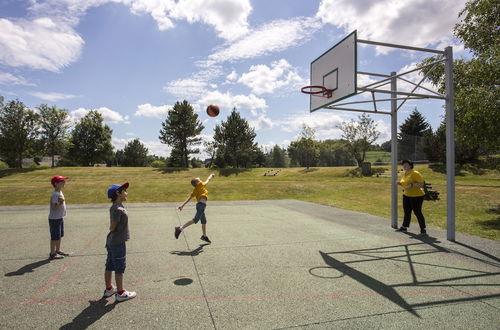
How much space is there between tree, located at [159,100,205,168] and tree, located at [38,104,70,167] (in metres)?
16.6

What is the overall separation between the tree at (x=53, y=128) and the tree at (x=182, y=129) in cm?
1660

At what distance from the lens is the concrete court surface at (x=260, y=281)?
3.92 m

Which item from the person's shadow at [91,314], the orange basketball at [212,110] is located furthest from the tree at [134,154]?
the person's shadow at [91,314]

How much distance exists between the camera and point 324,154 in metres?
122

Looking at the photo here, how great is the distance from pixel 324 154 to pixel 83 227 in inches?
4646

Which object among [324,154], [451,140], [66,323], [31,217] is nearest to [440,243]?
[451,140]

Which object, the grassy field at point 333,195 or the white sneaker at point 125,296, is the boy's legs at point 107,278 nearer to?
the white sneaker at point 125,296

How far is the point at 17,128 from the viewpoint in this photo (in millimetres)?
44469

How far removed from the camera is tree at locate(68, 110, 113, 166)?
6512 centimetres

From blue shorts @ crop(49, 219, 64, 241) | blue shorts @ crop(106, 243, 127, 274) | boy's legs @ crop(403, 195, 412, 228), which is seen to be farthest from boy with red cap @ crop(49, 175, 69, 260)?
boy's legs @ crop(403, 195, 412, 228)

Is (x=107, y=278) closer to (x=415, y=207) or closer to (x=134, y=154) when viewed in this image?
(x=415, y=207)

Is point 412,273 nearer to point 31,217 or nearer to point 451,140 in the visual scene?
point 451,140

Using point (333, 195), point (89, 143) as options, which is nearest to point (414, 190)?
point (333, 195)

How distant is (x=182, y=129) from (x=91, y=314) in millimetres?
52368
